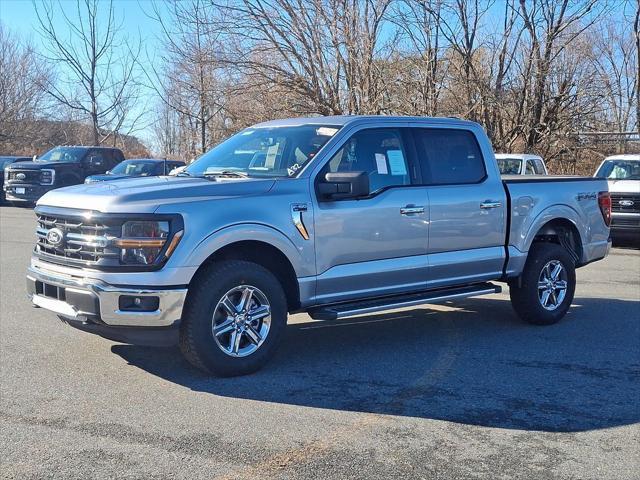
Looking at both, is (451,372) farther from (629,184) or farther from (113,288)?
(629,184)

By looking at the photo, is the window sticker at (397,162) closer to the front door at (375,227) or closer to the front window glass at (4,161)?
the front door at (375,227)

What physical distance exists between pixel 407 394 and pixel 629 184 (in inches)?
455

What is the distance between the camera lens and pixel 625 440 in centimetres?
461

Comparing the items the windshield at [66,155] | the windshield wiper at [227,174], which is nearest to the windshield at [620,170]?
the windshield wiper at [227,174]

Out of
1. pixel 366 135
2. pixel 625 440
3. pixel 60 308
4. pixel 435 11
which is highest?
pixel 435 11

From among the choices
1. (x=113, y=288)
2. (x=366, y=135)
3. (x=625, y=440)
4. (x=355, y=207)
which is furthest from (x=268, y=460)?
(x=366, y=135)

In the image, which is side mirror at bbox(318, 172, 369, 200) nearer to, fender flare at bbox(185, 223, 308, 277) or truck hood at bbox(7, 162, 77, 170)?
fender flare at bbox(185, 223, 308, 277)

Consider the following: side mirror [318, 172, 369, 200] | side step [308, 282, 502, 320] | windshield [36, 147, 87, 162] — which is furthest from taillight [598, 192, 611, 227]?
windshield [36, 147, 87, 162]

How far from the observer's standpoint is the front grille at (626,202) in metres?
15.0

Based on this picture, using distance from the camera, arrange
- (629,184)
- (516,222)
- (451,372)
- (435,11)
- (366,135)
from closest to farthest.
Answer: (451,372) → (366,135) → (516,222) → (629,184) → (435,11)

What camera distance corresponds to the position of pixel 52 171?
Result: 882 inches

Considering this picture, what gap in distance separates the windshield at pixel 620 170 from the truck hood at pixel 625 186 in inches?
19.0

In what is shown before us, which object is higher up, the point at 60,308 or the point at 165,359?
the point at 60,308

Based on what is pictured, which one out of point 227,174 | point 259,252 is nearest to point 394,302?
point 259,252
